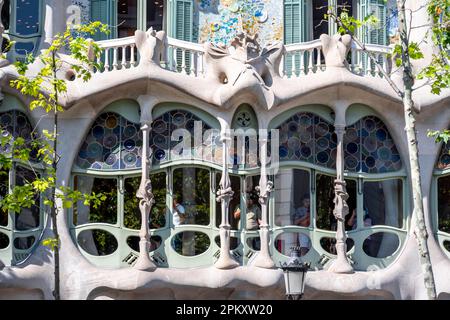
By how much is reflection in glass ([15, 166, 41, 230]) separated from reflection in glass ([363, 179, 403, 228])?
5.48m

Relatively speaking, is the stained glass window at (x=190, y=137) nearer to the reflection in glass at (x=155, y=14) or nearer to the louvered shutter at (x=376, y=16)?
the reflection in glass at (x=155, y=14)

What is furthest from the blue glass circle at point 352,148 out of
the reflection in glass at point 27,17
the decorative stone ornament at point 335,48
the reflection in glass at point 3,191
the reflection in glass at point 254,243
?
the reflection in glass at point 3,191

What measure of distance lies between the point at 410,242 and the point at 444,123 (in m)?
2.11

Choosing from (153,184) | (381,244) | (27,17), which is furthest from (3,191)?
(381,244)

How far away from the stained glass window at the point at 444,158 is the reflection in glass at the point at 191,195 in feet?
13.1

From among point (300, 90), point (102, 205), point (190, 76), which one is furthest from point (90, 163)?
point (300, 90)

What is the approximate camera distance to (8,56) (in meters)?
22.0

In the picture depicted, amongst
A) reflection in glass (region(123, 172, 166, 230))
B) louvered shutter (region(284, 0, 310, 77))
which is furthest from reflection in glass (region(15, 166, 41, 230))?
louvered shutter (region(284, 0, 310, 77))

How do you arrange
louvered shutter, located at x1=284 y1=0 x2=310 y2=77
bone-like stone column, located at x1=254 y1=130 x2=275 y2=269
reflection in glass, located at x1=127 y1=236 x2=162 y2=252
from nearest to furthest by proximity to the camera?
bone-like stone column, located at x1=254 y1=130 x2=275 y2=269 < reflection in glass, located at x1=127 y1=236 x2=162 y2=252 < louvered shutter, located at x1=284 y1=0 x2=310 y2=77

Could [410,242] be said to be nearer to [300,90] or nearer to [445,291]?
[445,291]

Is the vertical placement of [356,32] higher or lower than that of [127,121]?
higher

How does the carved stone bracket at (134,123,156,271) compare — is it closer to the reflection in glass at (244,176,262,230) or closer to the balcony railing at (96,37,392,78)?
the balcony railing at (96,37,392,78)

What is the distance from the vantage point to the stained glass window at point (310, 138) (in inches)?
882

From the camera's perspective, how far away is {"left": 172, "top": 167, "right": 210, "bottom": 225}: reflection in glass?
2214cm
